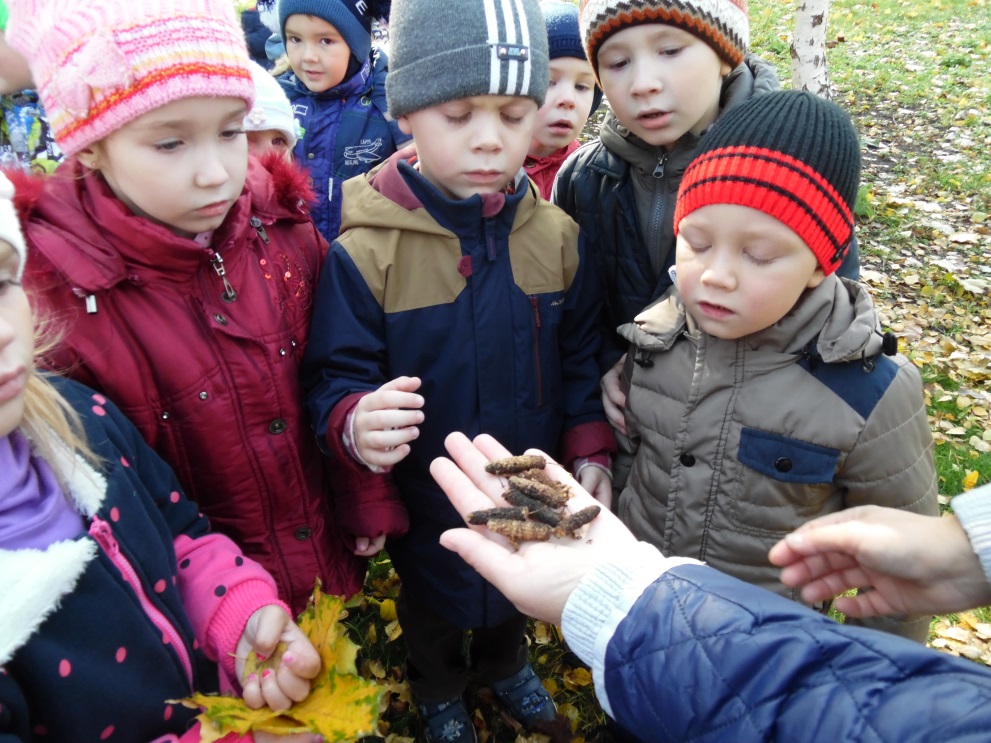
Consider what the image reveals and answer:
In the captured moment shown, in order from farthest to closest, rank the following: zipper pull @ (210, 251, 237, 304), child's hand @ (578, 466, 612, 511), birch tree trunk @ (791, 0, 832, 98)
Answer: birch tree trunk @ (791, 0, 832, 98) → child's hand @ (578, 466, 612, 511) → zipper pull @ (210, 251, 237, 304)

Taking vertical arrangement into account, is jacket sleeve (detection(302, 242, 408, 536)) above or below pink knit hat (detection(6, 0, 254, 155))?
below

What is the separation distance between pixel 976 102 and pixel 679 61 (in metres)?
11.5

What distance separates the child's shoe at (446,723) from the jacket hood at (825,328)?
2.04m

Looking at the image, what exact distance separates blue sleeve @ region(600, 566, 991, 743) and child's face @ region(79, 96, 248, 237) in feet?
5.96

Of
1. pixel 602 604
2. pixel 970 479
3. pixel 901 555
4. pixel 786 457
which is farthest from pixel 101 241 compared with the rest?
pixel 970 479

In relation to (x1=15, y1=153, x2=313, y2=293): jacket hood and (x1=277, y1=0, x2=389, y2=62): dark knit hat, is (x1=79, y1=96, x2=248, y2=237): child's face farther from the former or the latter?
(x1=277, y1=0, x2=389, y2=62): dark knit hat

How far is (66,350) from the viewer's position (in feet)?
7.24

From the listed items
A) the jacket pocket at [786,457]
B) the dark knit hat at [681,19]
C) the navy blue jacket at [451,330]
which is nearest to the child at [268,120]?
the navy blue jacket at [451,330]

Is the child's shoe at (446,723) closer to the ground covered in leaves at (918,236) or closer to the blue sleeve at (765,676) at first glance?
the ground covered in leaves at (918,236)

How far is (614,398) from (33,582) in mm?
2142

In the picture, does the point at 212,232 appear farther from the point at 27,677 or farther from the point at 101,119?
the point at 27,677

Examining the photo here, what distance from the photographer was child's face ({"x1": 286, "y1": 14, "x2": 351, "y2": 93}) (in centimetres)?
502

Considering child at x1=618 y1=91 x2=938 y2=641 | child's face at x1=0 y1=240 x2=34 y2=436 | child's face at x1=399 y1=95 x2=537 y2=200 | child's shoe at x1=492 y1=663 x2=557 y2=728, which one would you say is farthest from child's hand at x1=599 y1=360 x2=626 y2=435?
child's face at x1=0 y1=240 x2=34 y2=436

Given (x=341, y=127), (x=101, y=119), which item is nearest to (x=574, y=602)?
(x=101, y=119)
